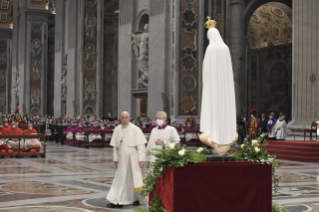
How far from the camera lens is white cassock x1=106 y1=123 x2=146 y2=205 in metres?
7.85

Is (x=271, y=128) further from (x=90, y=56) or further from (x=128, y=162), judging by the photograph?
(x=90, y=56)

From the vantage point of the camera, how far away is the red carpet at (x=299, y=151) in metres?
15.6

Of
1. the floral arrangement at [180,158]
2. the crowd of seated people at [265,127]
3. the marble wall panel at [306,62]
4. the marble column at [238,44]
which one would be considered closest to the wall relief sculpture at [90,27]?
the marble column at [238,44]

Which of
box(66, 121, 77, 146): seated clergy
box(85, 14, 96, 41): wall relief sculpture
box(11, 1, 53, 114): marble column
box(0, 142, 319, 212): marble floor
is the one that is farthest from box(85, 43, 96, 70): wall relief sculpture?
box(0, 142, 319, 212): marble floor

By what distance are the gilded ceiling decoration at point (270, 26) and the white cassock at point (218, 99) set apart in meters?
25.0

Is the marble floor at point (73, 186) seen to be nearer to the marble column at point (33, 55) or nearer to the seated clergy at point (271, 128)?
the seated clergy at point (271, 128)

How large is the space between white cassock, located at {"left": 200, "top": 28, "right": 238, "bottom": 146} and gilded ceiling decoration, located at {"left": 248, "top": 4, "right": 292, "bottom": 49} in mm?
25037

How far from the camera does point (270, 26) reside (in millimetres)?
32219

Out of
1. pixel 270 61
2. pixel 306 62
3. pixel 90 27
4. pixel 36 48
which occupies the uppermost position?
pixel 90 27

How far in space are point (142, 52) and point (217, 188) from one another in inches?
786

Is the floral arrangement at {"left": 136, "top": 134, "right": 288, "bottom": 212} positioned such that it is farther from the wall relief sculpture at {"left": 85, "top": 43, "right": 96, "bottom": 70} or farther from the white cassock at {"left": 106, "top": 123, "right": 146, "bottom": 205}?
the wall relief sculpture at {"left": 85, "top": 43, "right": 96, "bottom": 70}

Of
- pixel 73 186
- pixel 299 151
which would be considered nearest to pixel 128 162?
pixel 73 186

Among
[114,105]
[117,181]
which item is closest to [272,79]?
[114,105]

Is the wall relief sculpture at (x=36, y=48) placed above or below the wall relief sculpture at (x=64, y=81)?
above
